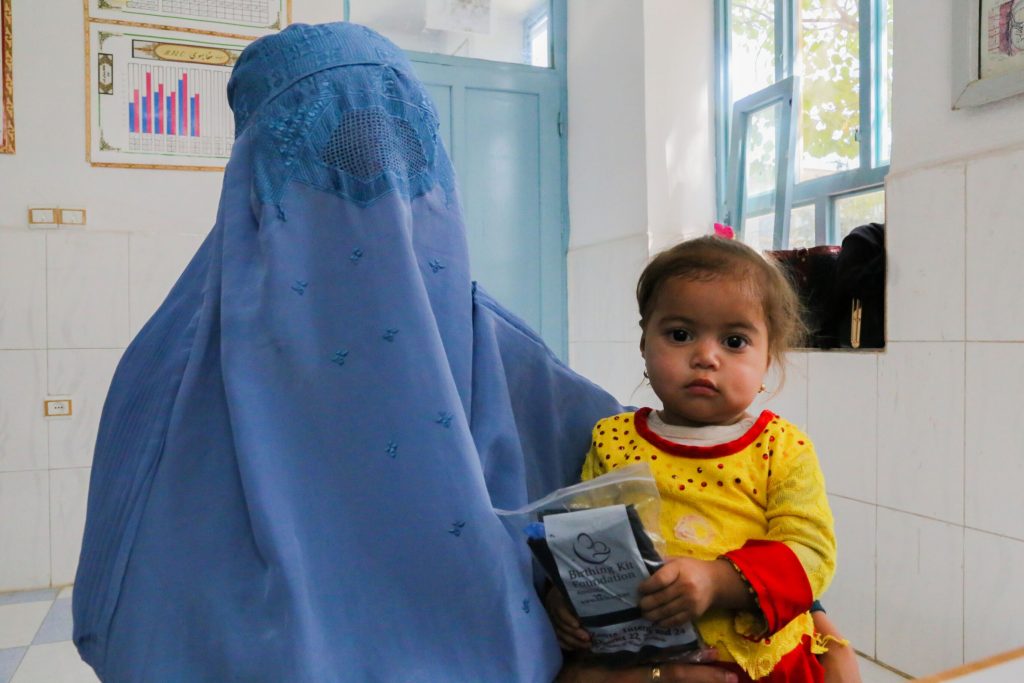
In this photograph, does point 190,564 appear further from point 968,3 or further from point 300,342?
point 968,3

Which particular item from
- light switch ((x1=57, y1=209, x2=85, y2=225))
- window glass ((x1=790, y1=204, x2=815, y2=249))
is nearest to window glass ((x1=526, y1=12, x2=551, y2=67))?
window glass ((x1=790, y1=204, x2=815, y2=249))

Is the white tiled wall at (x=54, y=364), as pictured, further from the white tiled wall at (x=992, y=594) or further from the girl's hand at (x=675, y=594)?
the white tiled wall at (x=992, y=594)

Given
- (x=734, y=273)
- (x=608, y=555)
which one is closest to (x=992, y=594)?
(x=734, y=273)

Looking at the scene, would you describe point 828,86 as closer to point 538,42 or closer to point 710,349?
point 538,42

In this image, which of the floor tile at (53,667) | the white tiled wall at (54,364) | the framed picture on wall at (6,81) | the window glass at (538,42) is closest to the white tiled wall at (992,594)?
the floor tile at (53,667)

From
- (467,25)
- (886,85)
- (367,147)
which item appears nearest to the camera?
(367,147)

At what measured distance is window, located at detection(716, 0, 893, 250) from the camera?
2.40 meters

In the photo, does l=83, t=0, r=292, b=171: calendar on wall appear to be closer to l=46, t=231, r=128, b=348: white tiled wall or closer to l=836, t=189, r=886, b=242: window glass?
l=46, t=231, r=128, b=348: white tiled wall

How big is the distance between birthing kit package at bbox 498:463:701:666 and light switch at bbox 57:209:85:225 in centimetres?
260

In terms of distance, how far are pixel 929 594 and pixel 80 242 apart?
290 cm

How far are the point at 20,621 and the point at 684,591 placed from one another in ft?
8.26

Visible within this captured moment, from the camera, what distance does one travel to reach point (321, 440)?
85 cm

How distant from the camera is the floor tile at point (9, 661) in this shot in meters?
2.10

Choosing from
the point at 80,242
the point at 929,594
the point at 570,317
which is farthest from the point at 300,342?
the point at 570,317
